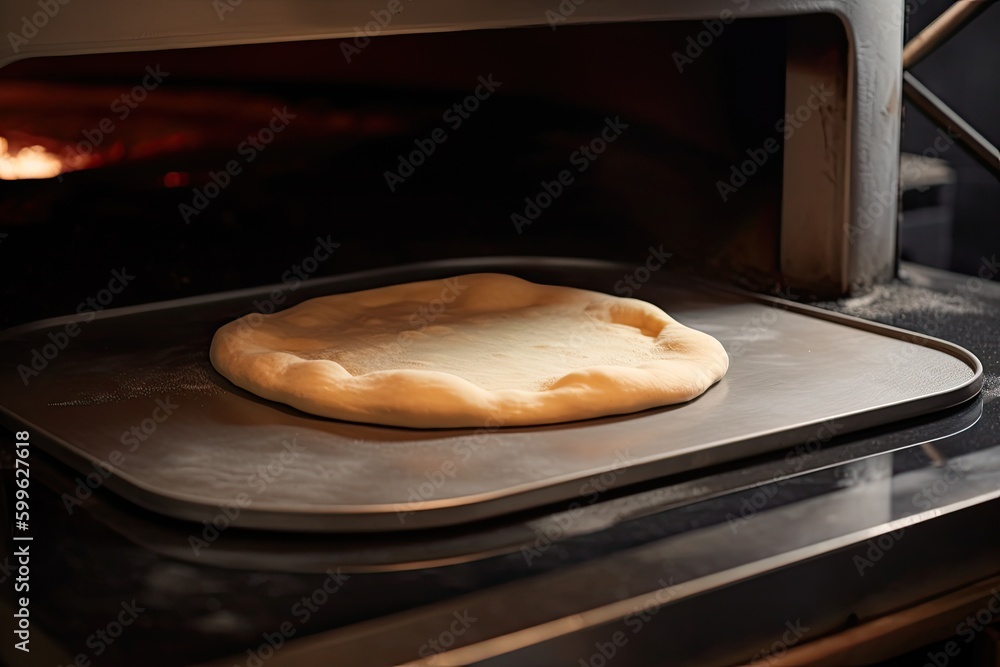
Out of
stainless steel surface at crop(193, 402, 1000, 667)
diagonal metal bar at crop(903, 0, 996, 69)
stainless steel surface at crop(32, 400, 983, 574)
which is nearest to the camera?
stainless steel surface at crop(193, 402, 1000, 667)

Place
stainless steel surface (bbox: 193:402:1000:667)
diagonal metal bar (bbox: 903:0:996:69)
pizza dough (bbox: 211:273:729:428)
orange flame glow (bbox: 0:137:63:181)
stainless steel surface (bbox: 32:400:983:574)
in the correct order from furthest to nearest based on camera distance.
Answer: diagonal metal bar (bbox: 903:0:996:69)
orange flame glow (bbox: 0:137:63:181)
pizza dough (bbox: 211:273:729:428)
stainless steel surface (bbox: 32:400:983:574)
stainless steel surface (bbox: 193:402:1000:667)

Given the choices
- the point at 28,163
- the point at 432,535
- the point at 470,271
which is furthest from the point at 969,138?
the point at 28,163

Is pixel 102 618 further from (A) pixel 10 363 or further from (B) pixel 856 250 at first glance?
(B) pixel 856 250

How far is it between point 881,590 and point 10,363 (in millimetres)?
1045

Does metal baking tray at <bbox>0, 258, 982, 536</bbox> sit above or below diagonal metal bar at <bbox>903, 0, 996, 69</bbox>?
below

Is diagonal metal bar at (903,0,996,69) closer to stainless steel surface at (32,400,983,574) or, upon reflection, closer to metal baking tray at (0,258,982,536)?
metal baking tray at (0,258,982,536)

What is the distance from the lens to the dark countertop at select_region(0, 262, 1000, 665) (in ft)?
2.26

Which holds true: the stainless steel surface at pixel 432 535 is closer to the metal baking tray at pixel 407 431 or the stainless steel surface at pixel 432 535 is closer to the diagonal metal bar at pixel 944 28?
the metal baking tray at pixel 407 431

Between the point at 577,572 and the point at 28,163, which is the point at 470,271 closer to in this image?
the point at 28,163

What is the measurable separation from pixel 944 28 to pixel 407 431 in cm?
119

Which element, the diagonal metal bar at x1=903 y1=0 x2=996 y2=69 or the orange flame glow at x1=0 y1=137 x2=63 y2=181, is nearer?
the orange flame glow at x1=0 y1=137 x2=63 y2=181

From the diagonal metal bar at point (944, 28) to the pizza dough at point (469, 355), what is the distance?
2.37 ft

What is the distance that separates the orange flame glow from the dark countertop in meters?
0.63

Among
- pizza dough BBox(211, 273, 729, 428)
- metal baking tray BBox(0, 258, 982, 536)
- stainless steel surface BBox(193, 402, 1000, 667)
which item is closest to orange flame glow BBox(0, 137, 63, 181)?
metal baking tray BBox(0, 258, 982, 536)
